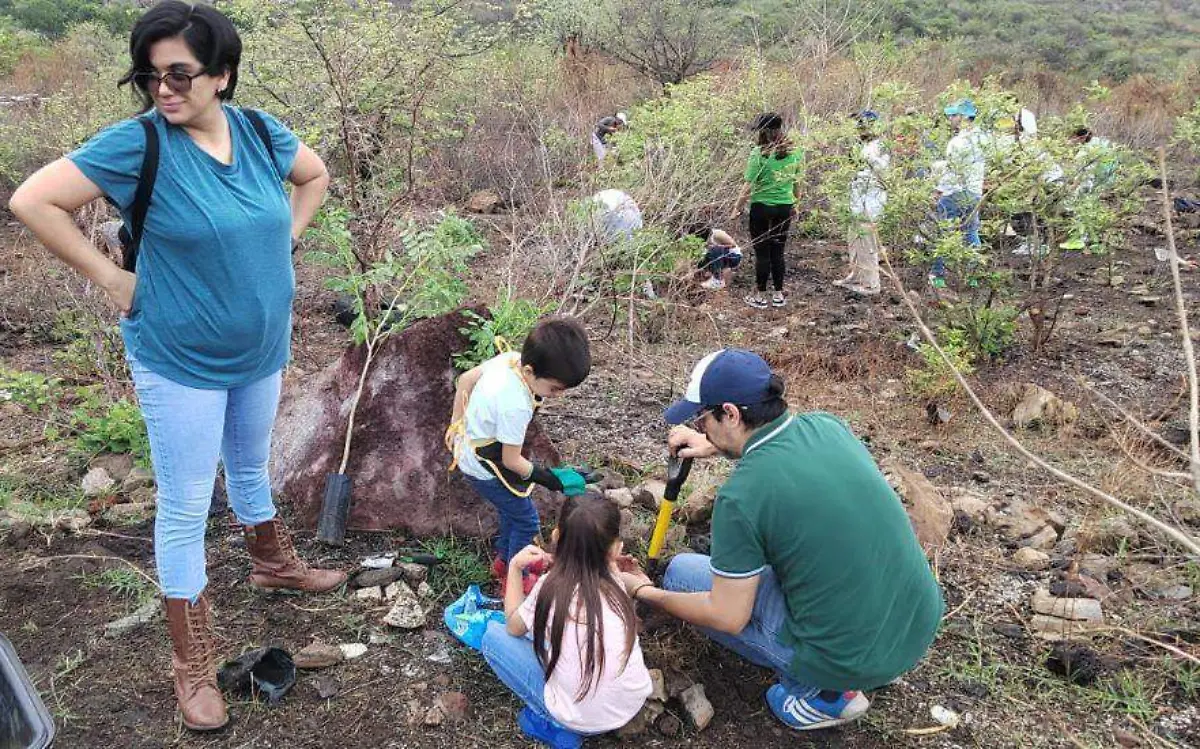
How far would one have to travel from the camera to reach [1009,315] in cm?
598

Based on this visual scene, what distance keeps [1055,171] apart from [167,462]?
18.0ft

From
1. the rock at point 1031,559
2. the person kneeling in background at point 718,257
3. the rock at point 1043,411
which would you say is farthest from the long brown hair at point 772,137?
the rock at point 1031,559

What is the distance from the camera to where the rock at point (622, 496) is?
356 centimetres

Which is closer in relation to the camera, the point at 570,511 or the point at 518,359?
the point at 570,511

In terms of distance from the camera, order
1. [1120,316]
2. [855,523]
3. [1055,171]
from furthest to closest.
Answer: [1120,316] → [1055,171] → [855,523]

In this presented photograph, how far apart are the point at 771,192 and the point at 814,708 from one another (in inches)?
203

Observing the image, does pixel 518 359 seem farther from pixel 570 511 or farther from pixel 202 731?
pixel 202 731

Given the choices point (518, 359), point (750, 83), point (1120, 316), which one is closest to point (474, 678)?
point (518, 359)

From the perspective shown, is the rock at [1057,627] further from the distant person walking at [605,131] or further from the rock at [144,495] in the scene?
the distant person walking at [605,131]

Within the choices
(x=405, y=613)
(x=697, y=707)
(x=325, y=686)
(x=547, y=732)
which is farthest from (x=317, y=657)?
(x=697, y=707)

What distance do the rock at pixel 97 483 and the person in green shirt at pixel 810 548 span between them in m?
2.58

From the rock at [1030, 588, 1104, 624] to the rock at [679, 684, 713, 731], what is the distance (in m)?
1.30

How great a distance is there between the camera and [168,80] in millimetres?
2064

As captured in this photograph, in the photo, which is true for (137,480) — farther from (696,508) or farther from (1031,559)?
(1031,559)
